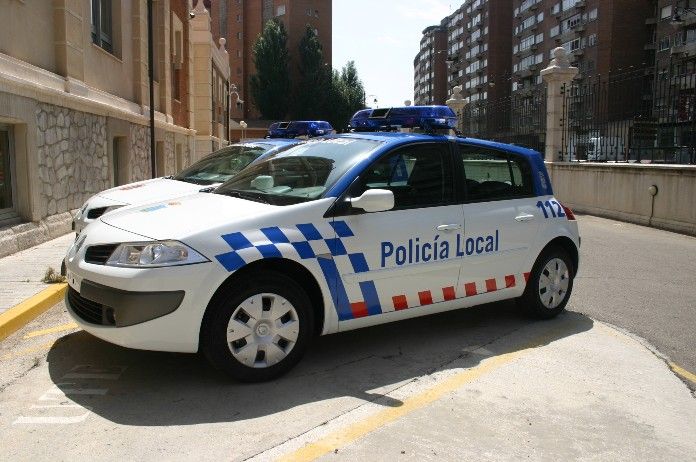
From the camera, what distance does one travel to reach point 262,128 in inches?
2820

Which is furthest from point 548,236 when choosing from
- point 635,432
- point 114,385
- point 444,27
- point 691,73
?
point 444,27

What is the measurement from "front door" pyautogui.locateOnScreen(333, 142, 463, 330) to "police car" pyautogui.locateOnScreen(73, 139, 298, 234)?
7.21ft

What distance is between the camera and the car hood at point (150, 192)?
7.40 m

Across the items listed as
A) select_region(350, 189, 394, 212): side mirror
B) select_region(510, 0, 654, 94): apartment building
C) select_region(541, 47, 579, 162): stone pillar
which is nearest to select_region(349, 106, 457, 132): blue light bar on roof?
select_region(350, 189, 394, 212): side mirror

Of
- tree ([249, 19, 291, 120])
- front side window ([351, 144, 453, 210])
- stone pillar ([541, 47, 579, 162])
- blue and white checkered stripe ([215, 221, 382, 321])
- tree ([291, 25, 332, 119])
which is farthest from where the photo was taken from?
tree ([291, 25, 332, 119])

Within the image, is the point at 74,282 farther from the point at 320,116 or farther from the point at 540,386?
the point at 320,116

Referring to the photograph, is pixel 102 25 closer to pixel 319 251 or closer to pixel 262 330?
pixel 319 251

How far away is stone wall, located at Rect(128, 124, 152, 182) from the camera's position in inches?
571

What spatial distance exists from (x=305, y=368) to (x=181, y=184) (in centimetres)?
458

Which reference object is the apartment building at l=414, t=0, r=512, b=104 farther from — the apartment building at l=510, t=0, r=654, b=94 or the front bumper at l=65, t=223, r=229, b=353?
the front bumper at l=65, t=223, r=229, b=353

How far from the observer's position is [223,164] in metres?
9.06

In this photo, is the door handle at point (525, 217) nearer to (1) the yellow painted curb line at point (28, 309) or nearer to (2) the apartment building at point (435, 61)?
(1) the yellow painted curb line at point (28, 309)

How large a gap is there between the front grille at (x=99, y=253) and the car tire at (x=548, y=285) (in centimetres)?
346

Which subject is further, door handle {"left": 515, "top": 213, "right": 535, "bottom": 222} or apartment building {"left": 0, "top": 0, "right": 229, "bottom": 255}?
apartment building {"left": 0, "top": 0, "right": 229, "bottom": 255}
